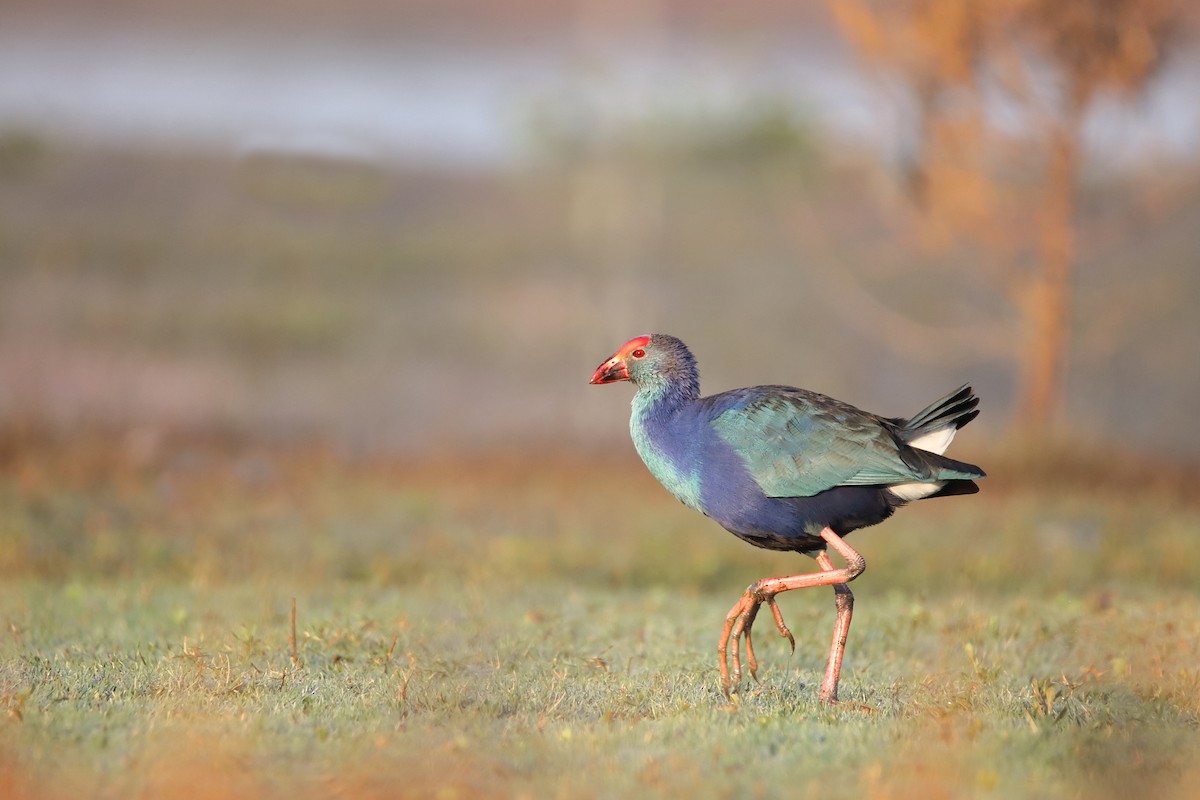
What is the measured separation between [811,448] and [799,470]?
112 mm

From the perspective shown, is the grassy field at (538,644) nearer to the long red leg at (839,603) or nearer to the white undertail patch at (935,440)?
the long red leg at (839,603)

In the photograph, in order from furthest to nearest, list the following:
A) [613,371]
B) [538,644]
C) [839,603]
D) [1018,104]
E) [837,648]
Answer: [1018,104], [538,644], [613,371], [839,603], [837,648]

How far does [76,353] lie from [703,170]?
21.2 metres

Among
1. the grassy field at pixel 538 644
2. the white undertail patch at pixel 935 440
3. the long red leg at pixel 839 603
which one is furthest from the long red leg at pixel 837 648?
the white undertail patch at pixel 935 440

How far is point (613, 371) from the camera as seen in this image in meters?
6.41

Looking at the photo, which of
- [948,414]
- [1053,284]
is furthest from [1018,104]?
[948,414]

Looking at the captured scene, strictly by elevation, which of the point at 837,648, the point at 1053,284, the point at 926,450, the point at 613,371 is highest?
the point at 1053,284

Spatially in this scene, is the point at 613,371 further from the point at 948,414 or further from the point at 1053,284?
the point at 1053,284

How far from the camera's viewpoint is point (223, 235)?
2678 cm

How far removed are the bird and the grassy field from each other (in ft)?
1.61

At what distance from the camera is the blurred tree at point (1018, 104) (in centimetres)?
1258

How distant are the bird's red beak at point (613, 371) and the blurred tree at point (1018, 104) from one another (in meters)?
7.57

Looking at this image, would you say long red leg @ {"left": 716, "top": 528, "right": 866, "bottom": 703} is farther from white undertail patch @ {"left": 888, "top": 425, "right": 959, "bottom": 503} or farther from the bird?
white undertail patch @ {"left": 888, "top": 425, "right": 959, "bottom": 503}

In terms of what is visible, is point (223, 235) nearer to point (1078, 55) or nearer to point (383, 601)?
point (1078, 55)
